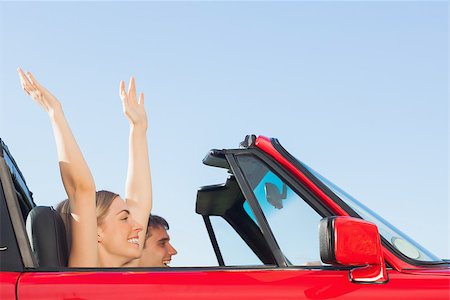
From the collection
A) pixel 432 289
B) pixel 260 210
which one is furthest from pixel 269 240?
pixel 432 289

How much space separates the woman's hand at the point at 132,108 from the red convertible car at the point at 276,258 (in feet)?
2.95

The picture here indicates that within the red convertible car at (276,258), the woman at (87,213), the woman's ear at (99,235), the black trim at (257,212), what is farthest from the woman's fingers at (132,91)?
the black trim at (257,212)

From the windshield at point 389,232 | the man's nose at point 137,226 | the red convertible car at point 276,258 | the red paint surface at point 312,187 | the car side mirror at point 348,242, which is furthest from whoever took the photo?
the man's nose at point 137,226

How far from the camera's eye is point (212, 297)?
9.63 ft

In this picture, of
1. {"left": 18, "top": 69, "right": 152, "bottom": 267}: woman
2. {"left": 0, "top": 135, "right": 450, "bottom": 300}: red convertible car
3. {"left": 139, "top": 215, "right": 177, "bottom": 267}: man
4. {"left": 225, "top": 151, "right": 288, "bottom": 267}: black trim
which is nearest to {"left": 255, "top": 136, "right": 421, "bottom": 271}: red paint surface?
{"left": 0, "top": 135, "right": 450, "bottom": 300}: red convertible car

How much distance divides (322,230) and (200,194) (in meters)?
1.78

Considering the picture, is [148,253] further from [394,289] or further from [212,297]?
[394,289]

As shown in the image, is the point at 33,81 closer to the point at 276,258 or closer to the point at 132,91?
the point at 132,91

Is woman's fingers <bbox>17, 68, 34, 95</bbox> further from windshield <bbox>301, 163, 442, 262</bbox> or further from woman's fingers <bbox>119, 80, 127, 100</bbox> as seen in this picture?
windshield <bbox>301, 163, 442, 262</bbox>

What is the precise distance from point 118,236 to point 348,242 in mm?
1384

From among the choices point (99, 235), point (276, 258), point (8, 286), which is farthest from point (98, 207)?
point (276, 258)

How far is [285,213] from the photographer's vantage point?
3.27 m

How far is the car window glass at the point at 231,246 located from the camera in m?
4.40

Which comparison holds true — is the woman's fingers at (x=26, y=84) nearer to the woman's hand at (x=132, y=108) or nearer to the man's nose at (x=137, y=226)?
the woman's hand at (x=132, y=108)
